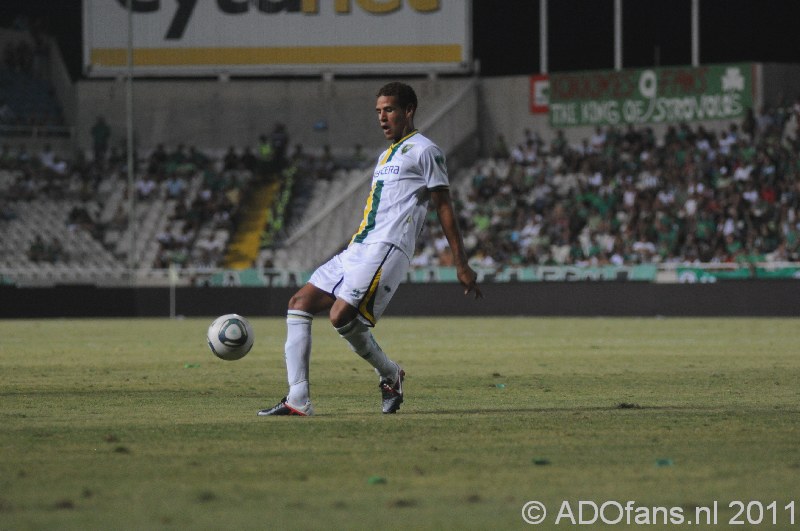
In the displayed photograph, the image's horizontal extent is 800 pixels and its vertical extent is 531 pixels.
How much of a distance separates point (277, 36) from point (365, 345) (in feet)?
122

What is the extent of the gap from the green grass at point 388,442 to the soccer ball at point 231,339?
1.45 ft

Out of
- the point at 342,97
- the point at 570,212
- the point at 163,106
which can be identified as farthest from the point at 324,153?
the point at 570,212

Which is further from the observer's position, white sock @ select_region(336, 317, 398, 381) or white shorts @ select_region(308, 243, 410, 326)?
white sock @ select_region(336, 317, 398, 381)

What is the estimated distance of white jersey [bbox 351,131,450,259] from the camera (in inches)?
409

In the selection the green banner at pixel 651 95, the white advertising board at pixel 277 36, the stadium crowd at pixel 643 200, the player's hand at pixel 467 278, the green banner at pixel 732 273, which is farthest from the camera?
the white advertising board at pixel 277 36

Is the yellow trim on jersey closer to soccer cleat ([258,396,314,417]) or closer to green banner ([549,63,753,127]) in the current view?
soccer cleat ([258,396,314,417])

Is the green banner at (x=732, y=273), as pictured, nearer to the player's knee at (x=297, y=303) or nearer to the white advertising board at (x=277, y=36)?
the white advertising board at (x=277, y=36)

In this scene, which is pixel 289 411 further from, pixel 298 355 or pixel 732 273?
pixel 732 273

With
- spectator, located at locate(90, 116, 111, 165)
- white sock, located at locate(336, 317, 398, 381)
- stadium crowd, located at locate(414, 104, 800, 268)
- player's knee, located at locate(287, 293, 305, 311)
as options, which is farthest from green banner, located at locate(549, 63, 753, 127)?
player's knee, located at locate(287, 293, 305, 311)

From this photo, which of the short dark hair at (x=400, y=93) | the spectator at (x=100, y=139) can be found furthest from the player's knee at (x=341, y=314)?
the spectator at (x=100, y=139)

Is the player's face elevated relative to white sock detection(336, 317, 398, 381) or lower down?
elevated

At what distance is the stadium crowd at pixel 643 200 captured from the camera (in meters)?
35.1

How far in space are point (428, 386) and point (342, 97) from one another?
35.0 meters

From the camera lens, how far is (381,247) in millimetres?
10391
